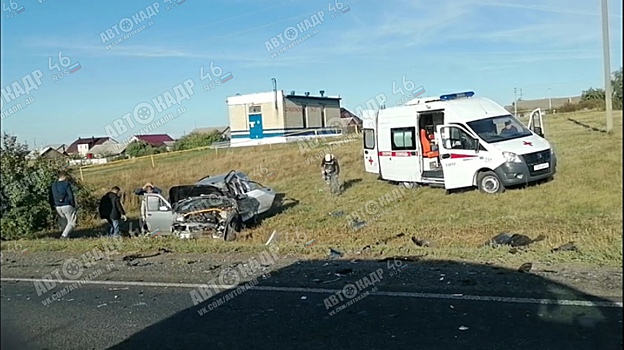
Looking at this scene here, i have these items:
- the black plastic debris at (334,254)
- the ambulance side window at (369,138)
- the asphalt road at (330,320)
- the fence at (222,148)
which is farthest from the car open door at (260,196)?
the fence at (222,148)

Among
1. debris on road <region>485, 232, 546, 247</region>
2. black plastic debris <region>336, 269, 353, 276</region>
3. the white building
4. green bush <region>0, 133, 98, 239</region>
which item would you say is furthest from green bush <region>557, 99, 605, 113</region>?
the white building

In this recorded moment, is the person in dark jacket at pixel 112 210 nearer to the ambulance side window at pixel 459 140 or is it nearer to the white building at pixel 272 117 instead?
the ambulance side window at pixel 459 140

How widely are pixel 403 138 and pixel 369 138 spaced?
2.20 m

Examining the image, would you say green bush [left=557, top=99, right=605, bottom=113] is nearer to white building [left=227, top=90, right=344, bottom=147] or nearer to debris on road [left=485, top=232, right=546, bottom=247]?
debris on road [left=485, top=232, right=546, bottom=247]

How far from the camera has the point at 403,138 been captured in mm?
17359

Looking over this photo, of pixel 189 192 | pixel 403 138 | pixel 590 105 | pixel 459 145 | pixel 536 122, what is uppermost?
pixel 590 105

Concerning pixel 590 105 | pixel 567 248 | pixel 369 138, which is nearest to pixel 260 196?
pixel 369 138

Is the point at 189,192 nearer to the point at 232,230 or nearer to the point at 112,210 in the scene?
the point at 112,210

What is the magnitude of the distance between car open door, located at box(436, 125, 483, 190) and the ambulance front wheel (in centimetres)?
24

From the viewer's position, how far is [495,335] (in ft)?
14.9

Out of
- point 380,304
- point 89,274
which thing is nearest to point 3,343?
point 380,304

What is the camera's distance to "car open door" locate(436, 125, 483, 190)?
49.3ft

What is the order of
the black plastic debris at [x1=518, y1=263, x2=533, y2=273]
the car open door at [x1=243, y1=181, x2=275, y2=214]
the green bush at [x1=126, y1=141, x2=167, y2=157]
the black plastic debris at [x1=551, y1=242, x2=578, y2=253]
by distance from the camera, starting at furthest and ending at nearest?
the green bush at [x1=126, y1=141, x2=167, y2=157] < the car open door at [x1=243, y1=181, x2=275, y2=214] < the black plastic debris at [x1=551, y1=242, x2=578, y2=253] < the black plastic debris at [x1=518, y1=263, x2=533, y2=273]

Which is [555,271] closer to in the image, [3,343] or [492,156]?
[3,343]
